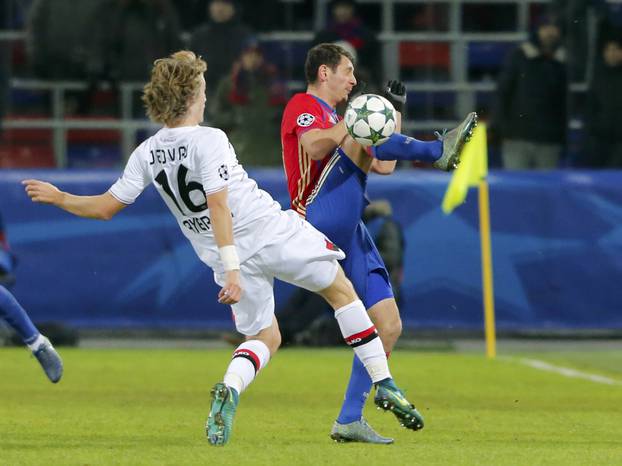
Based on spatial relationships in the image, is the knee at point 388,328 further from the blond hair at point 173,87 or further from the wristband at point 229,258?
the blond hair at point 173,87

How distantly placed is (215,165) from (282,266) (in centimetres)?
61

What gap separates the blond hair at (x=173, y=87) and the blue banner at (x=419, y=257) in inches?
328

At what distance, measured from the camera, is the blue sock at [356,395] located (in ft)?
26.0

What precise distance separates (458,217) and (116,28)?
448cm

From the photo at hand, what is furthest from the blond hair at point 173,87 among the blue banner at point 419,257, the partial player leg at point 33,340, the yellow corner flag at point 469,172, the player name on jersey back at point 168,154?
the blue banner at point 419,257

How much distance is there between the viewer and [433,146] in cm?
760

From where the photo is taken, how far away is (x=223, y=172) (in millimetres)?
7230

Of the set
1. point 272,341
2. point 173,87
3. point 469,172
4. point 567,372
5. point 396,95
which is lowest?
point 567,372

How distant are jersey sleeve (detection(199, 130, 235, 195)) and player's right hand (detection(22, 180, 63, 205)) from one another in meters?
0.73

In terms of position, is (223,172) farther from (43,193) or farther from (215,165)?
(43,193)

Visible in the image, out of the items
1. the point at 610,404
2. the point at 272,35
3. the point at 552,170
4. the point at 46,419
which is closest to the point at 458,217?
the point at 552,170

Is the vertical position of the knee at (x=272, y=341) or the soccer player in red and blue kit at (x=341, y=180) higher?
the soccer player in red and blue kit at (x=341, y=180)

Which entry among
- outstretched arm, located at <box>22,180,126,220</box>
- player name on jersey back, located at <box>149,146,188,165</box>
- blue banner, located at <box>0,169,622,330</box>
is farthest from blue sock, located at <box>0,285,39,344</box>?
blue banner, located at <box>0,169,622,330</box>

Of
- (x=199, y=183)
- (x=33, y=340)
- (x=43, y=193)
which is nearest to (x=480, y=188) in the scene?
(x=33, y=340)
